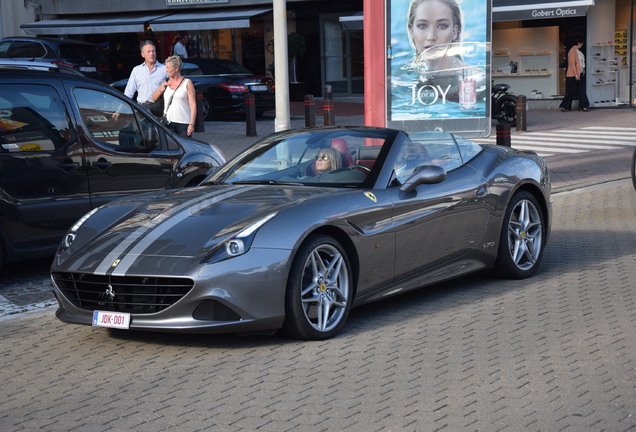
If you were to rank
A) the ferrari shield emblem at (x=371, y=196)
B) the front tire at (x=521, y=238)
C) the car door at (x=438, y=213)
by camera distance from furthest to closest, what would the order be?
the front tire at (x=521, y=238) < the car door at (x=438, y=213) < the ferrari shield emblem at (x=371, y=196)

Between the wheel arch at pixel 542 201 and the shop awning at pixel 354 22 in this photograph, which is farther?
the shop awning at pixel 354 22

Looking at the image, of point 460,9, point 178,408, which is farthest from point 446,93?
point 178,408

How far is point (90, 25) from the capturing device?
35719 mm

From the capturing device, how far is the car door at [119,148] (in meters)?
8.83

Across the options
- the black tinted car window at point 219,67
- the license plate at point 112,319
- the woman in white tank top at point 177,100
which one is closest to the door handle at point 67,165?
the license plate at point 112,319

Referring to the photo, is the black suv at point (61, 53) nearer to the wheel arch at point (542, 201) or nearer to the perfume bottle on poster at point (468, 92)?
the perfume bottle on poster at point (468, 92)

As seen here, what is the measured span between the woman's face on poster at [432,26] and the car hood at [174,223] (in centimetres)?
989

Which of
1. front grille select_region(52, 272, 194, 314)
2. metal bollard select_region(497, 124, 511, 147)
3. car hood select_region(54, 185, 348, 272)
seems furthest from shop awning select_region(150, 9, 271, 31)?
front grille select_region(52, 272, 194, 314)

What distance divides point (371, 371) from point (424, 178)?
6.11ft

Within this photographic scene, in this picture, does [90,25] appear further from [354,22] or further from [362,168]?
[362,168]

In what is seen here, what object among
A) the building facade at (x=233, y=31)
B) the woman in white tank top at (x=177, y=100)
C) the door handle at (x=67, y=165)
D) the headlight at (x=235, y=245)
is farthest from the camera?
the building facade at (x=233, y=31)

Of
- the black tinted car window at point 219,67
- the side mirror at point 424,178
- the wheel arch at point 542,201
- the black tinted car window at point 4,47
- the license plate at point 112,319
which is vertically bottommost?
the license plate at point 112,319

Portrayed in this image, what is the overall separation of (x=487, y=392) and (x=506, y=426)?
1.71 feet

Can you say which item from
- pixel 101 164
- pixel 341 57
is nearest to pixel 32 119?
pixel 101 164
